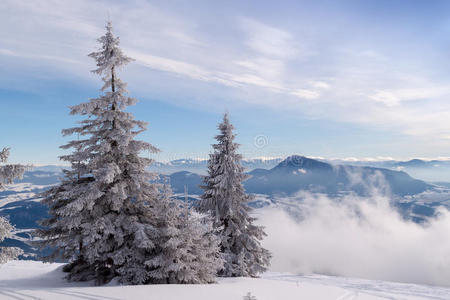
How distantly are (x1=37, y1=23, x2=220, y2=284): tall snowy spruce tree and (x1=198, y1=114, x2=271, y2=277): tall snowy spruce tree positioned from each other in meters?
6.08

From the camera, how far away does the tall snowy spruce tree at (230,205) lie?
22500mm

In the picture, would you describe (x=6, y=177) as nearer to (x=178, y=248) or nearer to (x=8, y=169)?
(x=8, y=169)

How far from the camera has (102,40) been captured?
1582 cm

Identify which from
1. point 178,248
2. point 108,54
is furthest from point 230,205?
point 108,54

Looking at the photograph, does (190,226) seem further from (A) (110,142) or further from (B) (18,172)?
(B) (18,172)

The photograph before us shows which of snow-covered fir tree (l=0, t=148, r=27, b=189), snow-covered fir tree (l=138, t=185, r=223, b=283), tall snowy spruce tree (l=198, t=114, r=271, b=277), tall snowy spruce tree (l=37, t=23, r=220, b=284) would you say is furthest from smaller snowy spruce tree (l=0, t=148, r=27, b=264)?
tall snowy spruce tree (l=198, t=114, r=271, b=277)

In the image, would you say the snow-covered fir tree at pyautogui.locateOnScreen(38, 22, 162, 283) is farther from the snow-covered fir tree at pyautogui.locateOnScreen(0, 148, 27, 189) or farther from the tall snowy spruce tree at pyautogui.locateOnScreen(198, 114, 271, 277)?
the tall snowy spruce tree at pyautogui.locateOnScreen(198, 114, 271, 277)

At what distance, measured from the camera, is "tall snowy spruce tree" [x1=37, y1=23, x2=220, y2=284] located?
1420 cm

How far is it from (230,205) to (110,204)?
9571mm

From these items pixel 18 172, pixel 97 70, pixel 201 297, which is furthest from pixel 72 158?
pixel 201 297

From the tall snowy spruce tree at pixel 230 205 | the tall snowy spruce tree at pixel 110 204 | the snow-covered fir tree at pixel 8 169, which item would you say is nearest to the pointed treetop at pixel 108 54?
the tall snowy spruce tree at pixel 110 204

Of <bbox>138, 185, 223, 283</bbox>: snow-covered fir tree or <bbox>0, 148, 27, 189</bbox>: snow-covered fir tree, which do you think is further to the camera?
<bbox>138, 185, 223, 283</bbox>: snow-covered fir tree

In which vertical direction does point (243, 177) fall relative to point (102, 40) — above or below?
below

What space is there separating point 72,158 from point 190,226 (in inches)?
277
